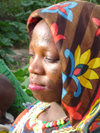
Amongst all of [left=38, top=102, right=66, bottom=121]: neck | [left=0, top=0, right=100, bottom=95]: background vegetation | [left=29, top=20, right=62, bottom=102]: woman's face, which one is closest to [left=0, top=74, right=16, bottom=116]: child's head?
[left=38, top=102, right=66, bottom=121]: neck

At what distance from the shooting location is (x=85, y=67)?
1123mm

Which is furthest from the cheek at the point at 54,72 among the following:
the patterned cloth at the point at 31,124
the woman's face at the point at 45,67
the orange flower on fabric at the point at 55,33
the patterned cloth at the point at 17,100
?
the patterned cloth at the point at 17,100

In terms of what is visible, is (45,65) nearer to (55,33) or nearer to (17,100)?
(55,33)

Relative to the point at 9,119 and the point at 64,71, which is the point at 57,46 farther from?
the point at 9,119

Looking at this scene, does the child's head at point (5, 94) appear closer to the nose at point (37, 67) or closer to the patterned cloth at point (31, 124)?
the patterned cloth at point (31, 124)

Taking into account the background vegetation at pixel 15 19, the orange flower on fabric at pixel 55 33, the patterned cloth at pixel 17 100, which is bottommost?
the background vegetation at pixel 15 19

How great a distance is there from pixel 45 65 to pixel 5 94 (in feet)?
2.59

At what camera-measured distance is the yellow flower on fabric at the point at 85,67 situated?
1.12 m

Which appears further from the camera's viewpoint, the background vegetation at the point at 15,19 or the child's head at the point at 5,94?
the background vegetation at the point at 15,19

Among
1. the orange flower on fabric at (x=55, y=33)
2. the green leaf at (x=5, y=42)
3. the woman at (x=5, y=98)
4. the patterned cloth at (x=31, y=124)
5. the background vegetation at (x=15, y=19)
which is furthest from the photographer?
the background vegetation at (x=15, y=19)

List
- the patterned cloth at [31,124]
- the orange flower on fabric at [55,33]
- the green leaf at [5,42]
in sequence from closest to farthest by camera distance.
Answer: the orange flower on fabric at [55,33], the patterned cloth at [31,124], the green leaf at [5,42]

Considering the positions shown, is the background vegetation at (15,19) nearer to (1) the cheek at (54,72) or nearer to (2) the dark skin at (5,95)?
(2) the dark skin at (5,95)

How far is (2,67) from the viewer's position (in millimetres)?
2125

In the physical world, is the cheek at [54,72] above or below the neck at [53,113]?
above
